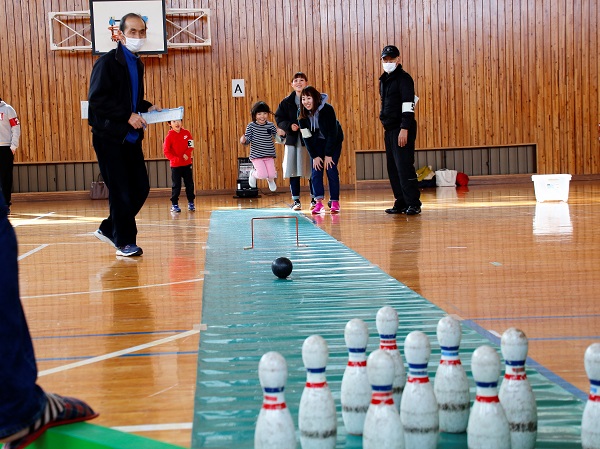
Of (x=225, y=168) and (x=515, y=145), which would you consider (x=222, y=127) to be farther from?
(x=515, y=145)

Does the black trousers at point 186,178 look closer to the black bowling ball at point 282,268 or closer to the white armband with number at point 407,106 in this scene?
the white armband with number at point 407,106

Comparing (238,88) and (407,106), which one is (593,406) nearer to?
(407,106)

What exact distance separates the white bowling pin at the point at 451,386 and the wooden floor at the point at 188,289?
578mm

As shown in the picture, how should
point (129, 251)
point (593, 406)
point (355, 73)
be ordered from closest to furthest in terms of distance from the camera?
point (593, 406) < point (129, 251) < point (355, 73)

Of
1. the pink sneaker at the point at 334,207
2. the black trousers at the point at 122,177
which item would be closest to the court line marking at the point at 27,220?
the pink sneaker at the point at 334,207

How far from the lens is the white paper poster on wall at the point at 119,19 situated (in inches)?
591

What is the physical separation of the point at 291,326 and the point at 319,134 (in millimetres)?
6383

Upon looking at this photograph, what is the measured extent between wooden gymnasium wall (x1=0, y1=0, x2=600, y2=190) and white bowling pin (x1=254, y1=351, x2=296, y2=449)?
14053 mm

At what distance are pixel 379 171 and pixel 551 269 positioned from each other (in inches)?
455

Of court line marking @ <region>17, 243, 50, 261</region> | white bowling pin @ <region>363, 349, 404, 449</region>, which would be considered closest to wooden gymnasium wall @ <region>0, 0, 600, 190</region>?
court line marking @ <region>17, 243, 50, 261</region>

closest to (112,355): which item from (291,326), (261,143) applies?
(291,326)

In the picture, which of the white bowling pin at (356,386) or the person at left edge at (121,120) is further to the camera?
Answer: the person at left edge at (121,120)

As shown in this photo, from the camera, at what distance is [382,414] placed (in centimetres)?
185

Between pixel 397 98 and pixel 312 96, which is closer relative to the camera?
pixel 397 98
